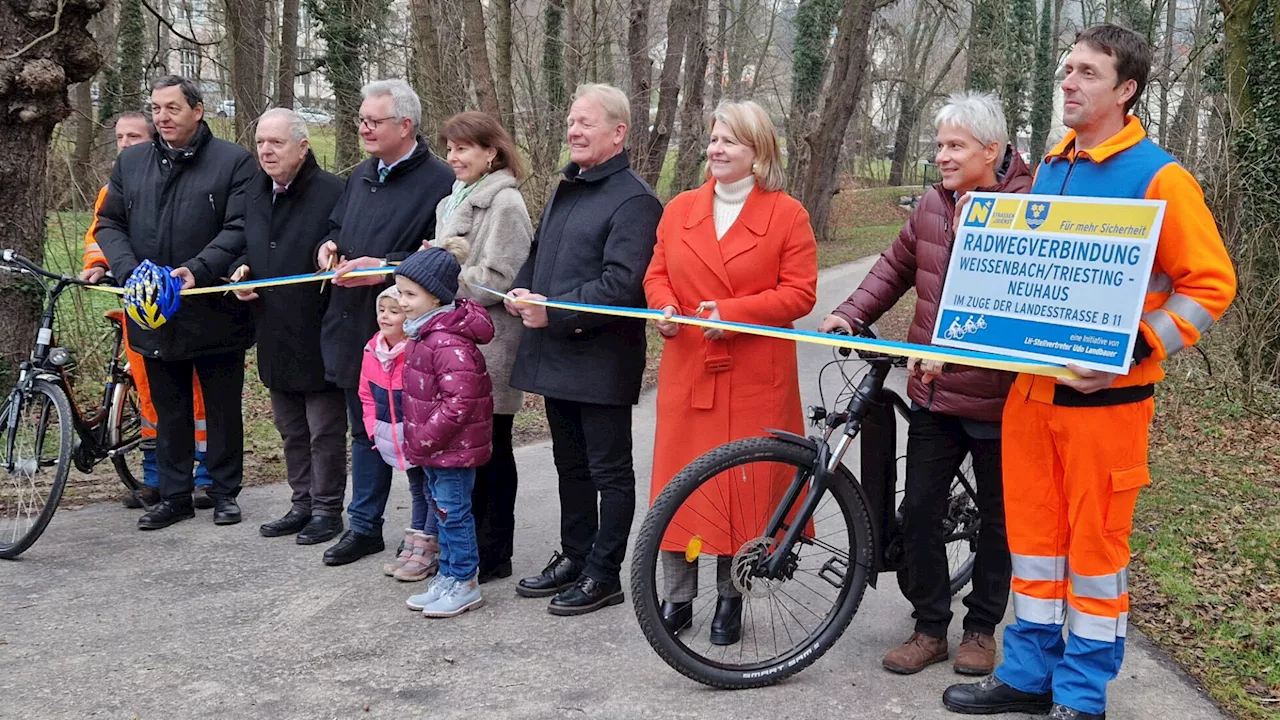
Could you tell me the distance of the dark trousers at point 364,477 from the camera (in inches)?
213

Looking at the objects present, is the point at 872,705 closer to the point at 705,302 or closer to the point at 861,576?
the point at 861,576

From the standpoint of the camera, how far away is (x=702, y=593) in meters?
4.85

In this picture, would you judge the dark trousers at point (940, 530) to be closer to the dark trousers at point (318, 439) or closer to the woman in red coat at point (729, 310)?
the woman in red coat at point (729, 310)

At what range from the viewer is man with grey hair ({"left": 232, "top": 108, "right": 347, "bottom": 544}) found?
18.4 ft

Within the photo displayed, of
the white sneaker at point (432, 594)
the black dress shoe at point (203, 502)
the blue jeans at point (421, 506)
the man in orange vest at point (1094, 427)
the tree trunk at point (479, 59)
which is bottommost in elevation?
the black dress shoe at point (203, 502)

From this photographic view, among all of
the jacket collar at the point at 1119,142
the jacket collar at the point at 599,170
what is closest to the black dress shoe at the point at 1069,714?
the jacket collar at the point at 1119,142

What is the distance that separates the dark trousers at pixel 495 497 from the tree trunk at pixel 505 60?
9602 millimetres

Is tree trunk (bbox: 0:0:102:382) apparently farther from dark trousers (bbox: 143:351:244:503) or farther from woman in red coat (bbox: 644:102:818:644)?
woman in red coat (bbox: 644:102:818:644)

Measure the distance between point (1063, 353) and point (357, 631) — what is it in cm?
284

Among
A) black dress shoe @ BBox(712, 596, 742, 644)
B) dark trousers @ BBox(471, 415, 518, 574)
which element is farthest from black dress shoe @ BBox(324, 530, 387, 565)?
black dress shoe @ BBox(712, 596, 742, 644)

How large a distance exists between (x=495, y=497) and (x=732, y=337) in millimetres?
1460

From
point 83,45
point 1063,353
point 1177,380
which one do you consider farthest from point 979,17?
point 1063,353

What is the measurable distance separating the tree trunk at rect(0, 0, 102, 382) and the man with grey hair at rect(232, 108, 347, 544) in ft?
7.00

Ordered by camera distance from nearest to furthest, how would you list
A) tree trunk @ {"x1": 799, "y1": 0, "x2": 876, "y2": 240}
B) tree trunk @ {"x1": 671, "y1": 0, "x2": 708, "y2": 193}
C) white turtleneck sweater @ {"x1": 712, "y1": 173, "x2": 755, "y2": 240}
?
white turtleneck sweater @ {"x1": 712, "y1": 173, "x2": 755, "y2": 240} < tree trunk @ {"x1": 671, "y1": 0, "x2": 708, "y2": 193} < tree trunk @ {"x1": 799, "y1": 0, "x2": 876, "y2": 240}
